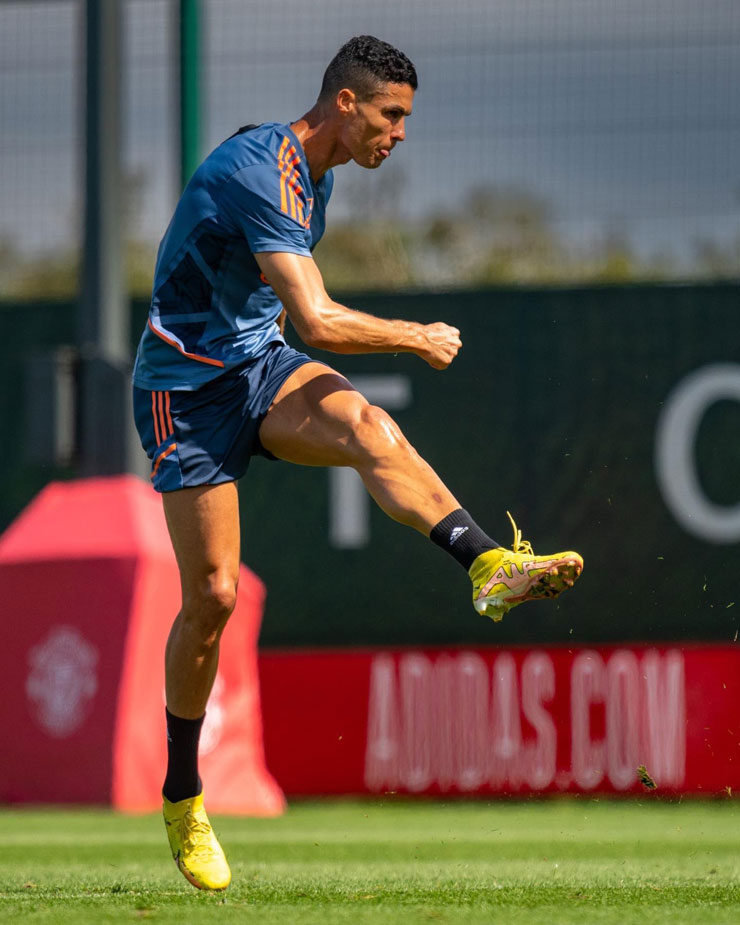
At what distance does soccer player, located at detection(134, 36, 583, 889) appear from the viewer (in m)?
4.82

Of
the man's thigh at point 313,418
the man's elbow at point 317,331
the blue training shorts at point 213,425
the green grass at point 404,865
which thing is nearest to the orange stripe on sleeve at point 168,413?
the blue training shorts at point 213,425

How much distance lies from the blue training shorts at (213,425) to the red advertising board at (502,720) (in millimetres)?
4840

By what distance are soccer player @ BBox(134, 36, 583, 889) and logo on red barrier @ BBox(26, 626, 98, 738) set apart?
367 cm

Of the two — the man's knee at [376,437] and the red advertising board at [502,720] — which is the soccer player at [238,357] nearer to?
the man's knee at [376,437]

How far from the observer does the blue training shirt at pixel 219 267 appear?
4902 millimetres

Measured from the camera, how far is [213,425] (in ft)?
16.5

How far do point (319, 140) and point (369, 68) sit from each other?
0.25m

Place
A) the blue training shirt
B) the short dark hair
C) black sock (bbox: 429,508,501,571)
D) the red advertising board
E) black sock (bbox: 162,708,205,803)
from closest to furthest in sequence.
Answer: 1. black sock (bbox: 429,508,501,571)
2. the blue training shirt
3. the short dark hair
4. black sock (bbox: 162,708,205,803)
5. the red advertising board

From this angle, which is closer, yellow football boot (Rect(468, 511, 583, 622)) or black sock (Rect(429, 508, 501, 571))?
yellow football boot (Rect(468, 511, 583, 622))

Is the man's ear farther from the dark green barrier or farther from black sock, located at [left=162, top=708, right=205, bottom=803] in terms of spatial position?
the dark green barrier

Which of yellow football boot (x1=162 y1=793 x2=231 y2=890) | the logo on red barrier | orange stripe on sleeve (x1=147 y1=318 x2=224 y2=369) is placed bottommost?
the logo on red barrier

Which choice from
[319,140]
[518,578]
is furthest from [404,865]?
[319,140]

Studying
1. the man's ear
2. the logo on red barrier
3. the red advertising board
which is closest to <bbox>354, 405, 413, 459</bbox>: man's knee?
the man's ear

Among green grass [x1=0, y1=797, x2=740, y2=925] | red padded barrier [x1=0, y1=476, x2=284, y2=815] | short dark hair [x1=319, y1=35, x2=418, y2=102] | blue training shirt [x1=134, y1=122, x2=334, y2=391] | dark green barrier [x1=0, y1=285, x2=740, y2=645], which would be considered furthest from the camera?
dark green barrier [x1=0, y1=285, x2=740, y2=645]
